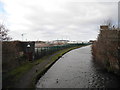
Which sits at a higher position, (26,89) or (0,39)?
(0,39)


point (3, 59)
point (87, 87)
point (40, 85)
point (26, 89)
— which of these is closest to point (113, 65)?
point (87, 87)

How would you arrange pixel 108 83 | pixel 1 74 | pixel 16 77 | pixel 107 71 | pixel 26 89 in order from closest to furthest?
pixel 26 89 → pixel 1 74 → pixel 16 77 → pixel 108 83 → pixel 107 71

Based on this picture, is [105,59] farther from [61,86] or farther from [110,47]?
[61,86]

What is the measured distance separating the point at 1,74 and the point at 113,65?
8255 millimetres

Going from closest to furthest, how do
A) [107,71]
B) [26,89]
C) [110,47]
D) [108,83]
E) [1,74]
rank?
1. [26,89]
2. [1,74]
3. [108,83]
4. [110,47]
5. [107,71]

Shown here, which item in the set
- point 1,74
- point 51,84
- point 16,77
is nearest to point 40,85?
point 51,84

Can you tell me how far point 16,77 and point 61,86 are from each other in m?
2.99

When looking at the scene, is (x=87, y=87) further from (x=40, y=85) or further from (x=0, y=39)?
(x=0, y=39)

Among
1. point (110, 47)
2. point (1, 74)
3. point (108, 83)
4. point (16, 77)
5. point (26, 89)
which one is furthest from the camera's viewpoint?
point (110, 47)

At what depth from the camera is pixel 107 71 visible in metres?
9.95

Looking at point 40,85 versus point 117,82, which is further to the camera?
point 117,82

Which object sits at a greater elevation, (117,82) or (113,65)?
(113,65)

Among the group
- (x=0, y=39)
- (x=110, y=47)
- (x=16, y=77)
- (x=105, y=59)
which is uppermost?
(x=0, y=39)

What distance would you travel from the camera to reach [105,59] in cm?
1009
